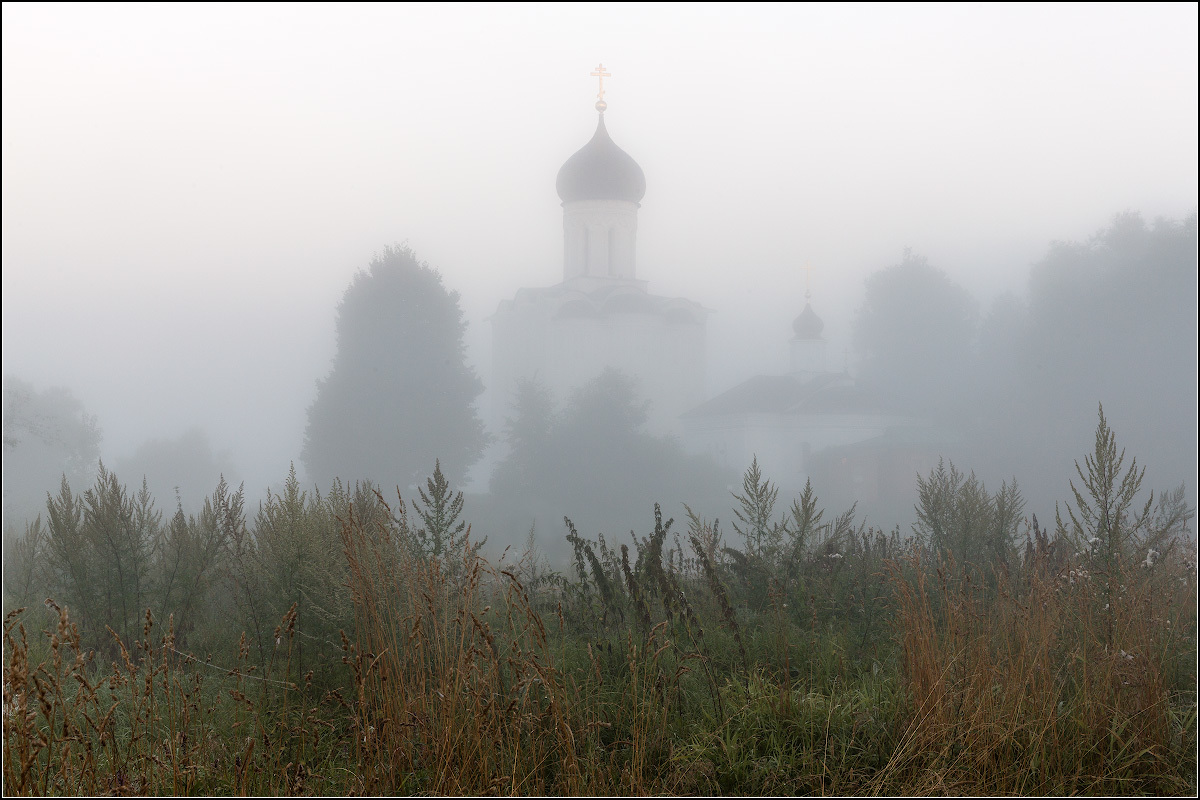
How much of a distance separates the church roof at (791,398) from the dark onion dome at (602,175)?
6775 mm

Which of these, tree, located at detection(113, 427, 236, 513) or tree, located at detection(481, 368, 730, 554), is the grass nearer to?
tree, located at detection(113, 427, 236, 513)

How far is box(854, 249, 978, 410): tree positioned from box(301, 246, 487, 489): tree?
25.5 ft

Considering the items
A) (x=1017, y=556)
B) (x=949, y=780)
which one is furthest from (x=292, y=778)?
(x=1017, y=556)

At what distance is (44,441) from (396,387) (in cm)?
693

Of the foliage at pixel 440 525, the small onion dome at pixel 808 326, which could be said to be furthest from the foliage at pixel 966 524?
the small onion dome at pixel 808 326

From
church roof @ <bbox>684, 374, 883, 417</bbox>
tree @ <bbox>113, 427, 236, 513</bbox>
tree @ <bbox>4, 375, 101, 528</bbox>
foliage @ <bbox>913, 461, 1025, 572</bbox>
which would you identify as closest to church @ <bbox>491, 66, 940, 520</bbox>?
church roof @ <bbox>684, 374, 883, 417</bbox>

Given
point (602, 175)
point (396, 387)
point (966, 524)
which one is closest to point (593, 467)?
point (396, 387)

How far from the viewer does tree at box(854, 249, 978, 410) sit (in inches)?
561

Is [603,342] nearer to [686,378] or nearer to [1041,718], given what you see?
[686,378]

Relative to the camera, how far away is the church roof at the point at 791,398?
43.8 ft

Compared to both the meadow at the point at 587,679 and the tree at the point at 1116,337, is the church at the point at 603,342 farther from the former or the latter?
the meadow at the point at 587,679

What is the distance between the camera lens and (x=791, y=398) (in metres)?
13.6

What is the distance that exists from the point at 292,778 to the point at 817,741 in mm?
1961

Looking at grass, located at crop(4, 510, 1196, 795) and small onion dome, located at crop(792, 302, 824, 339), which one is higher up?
small onion dome, located at crop(792, 302, 824, 339)
